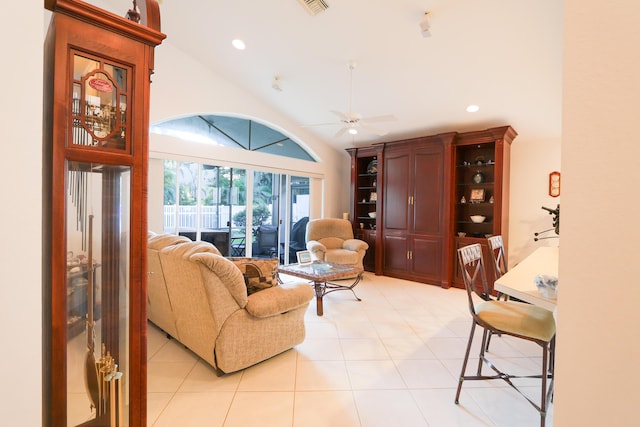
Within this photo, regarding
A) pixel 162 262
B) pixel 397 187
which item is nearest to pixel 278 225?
pixel 397 187

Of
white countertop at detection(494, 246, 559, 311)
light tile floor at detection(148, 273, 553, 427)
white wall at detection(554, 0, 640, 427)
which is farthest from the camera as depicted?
light tile floor at detection(148, 273, 553, 427)

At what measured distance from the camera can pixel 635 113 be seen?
0.54 meters

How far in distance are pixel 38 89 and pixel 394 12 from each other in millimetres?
2914

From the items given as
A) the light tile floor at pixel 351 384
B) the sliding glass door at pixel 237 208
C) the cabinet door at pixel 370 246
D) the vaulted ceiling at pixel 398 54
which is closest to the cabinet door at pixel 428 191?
the vaulted ceiling at pixel 398 54

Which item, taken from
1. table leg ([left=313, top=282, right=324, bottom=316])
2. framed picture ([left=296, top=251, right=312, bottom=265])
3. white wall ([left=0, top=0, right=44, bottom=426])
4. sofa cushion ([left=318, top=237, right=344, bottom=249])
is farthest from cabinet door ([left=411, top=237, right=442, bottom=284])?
white wall ([left=0, top=0, right=44, bottom=426])

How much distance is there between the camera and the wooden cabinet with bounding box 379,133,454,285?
15.4ft

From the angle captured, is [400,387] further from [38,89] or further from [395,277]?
[395,277]

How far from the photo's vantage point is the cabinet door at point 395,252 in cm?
513

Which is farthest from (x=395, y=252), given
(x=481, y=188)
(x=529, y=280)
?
(x=529, y=280)

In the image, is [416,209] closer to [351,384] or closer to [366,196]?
[366,196]

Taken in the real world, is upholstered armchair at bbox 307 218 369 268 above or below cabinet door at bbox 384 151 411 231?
below

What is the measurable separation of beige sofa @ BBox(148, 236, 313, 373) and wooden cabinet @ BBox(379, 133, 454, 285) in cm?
300

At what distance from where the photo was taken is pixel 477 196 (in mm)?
4660

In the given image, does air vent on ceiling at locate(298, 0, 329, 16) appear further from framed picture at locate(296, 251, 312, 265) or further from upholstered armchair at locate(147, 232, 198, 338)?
framed picture at locate(296, 251, 312, 265)
